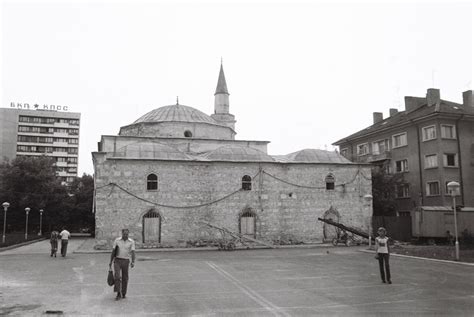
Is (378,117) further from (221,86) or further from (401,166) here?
(221,86)

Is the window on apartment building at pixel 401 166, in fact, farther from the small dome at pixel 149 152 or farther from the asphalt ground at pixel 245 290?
the asphalt ground at pixel 245 290

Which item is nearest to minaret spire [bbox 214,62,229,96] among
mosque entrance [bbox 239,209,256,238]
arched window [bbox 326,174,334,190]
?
arched window [bbox 326,174,334,190]

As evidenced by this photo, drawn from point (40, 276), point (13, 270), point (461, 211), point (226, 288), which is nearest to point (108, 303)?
point (226, 288)

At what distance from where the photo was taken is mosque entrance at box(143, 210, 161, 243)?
26448 mm

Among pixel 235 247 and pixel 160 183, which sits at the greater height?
pixel 160 183

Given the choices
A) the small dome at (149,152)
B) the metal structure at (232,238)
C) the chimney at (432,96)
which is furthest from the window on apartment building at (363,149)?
the small dome at (149,152)

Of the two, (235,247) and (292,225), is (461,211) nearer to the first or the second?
(292,225)

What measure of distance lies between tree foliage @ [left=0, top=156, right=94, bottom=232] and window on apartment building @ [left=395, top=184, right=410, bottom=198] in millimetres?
32418

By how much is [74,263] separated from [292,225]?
50.3 ft

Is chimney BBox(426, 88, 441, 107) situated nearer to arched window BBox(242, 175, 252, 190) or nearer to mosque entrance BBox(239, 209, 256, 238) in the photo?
arched window BBox(242, 175, 252, 190)

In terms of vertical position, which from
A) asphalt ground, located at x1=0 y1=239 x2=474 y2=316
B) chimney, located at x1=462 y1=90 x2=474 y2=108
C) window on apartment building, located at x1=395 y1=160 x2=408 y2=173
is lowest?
asphalt ground, located at x1=0 y1=239 x2=474 y2=316

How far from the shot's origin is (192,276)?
13508mm

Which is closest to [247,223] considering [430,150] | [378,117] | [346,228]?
[346,228]

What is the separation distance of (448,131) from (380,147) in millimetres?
6909
